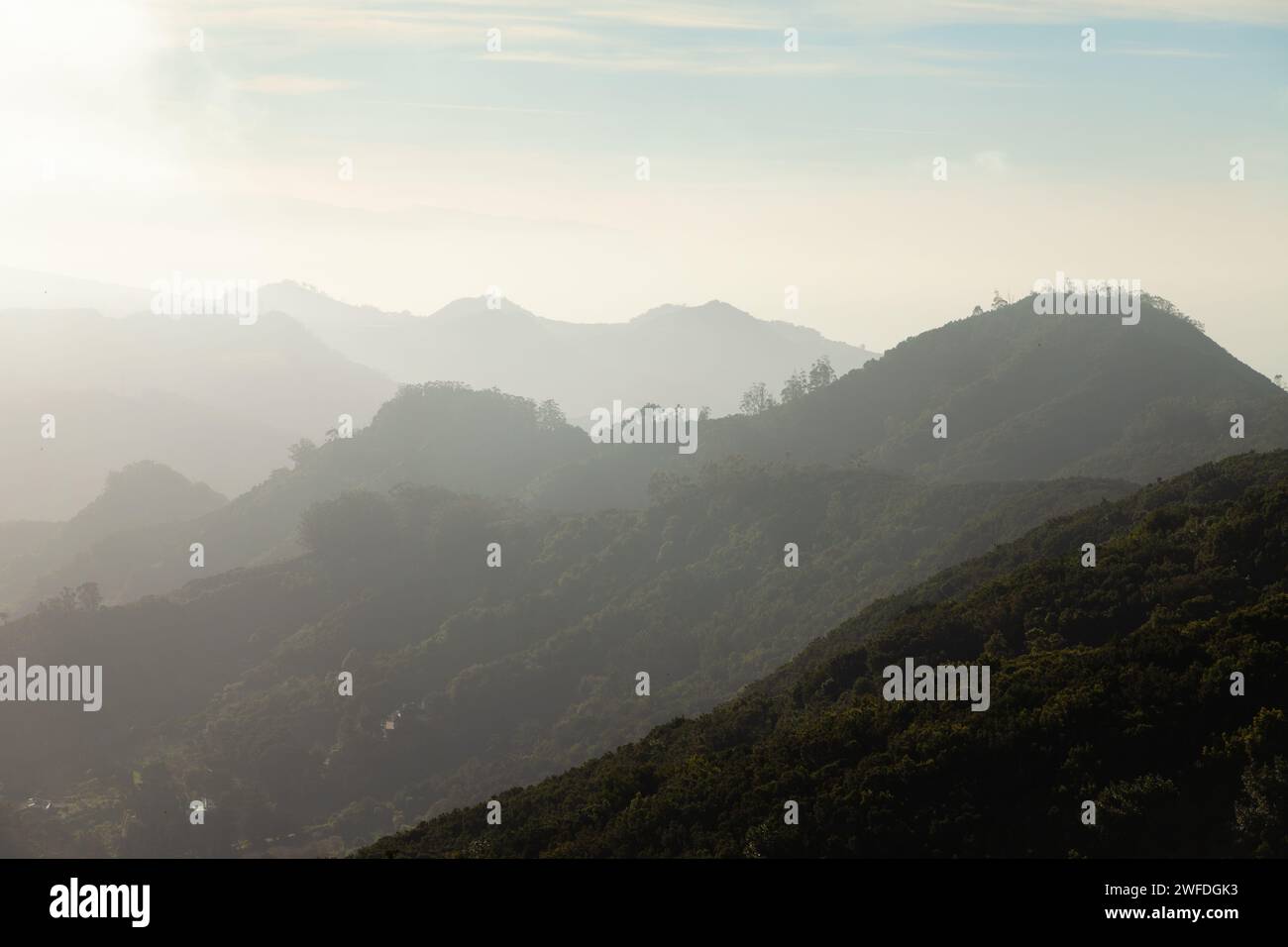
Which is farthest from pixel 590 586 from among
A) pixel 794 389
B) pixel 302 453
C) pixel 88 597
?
pixel 794 389

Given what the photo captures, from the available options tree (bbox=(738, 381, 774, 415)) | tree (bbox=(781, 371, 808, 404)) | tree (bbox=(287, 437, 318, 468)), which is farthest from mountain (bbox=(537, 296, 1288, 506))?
tree (bbox=(287, 437, 318, 468))

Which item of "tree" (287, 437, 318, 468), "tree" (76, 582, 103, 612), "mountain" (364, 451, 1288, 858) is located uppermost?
"tree" (287, 437, 318, 468)

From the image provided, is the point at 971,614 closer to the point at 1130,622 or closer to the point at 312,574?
the point at 1130,622

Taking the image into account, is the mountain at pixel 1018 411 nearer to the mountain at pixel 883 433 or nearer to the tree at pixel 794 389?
the mountain at pixel 883 433

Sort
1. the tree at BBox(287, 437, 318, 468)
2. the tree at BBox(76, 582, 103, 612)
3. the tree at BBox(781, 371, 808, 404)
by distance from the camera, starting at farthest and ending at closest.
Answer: the tree at BBox(781, 371, 808, 404)
the tree at BBox(287, 437, 318, 468)
the tree at BBox(76, 582, 103, 612)

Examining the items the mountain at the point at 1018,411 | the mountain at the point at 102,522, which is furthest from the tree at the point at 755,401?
the mountain at the point at 102,522

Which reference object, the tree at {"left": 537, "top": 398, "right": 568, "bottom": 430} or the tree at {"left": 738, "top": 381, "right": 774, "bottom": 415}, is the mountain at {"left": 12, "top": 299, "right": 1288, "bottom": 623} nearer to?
the tree at {"left": 537, "top": 398, "right": 568, "bottom": 430}
